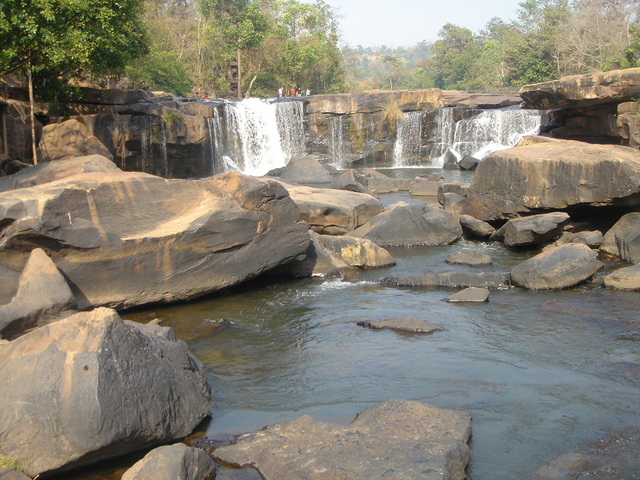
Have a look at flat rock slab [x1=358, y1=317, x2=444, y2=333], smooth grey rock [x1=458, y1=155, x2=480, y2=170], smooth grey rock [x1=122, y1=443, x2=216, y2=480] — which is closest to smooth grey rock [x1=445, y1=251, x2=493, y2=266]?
flat rock slab [x1=358, y1=317, x2=444, y2=333]

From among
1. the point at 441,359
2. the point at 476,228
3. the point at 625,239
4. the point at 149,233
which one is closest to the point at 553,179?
the point at 476,228

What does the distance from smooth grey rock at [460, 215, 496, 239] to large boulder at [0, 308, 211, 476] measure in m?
9.56

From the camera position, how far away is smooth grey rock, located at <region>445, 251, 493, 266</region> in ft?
39.1

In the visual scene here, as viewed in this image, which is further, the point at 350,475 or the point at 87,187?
the point at 87,187

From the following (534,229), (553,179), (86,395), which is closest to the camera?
(86,395)

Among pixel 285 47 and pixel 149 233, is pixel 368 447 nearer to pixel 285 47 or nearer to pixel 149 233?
pixel 149 233

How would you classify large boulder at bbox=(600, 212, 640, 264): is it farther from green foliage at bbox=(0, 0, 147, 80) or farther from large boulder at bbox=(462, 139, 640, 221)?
green foliage at bbox=(0, 0, 147, 80)

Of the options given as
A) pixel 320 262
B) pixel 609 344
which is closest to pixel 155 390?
pixel 609 344

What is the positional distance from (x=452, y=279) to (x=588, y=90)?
Answer: 10805mm

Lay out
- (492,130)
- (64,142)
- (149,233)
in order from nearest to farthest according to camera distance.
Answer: (149,233), (64,142), (492,130)

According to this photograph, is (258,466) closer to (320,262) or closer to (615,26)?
(320,262)

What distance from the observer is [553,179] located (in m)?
13.4

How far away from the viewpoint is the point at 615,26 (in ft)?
118

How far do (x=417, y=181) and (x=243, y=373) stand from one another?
1591 cm
